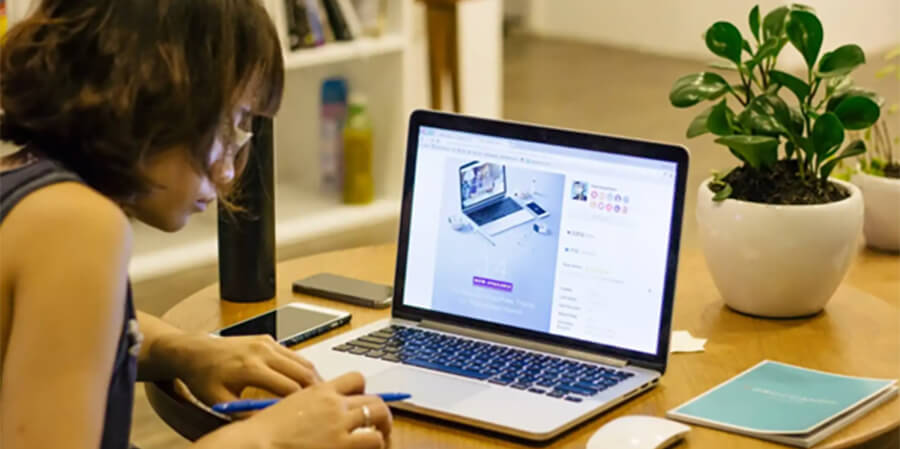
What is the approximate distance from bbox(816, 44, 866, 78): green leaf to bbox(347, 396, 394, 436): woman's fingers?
701 millimetres

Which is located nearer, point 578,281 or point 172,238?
point 578,281

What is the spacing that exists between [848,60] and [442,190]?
51cm

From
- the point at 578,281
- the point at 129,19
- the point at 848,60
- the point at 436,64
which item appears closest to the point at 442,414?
the point at 578,281

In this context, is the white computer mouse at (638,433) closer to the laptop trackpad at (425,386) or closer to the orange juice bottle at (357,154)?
the laptop trackpad at (425,386)

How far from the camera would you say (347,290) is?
157 centimetres

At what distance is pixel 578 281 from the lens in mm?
1342

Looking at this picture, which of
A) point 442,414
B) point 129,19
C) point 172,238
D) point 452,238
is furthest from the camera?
point 172,238

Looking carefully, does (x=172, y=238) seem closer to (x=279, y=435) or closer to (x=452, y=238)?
(x=452, y=238)

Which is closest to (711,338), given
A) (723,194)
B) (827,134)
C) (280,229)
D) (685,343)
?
(685,343)

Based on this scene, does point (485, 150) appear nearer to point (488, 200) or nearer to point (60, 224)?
point (488, 200)

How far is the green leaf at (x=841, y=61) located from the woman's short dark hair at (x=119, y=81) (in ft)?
2.44

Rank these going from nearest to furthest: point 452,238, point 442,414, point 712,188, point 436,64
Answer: point 442,414 < point 452,238 < point 712,188 < point 436,64

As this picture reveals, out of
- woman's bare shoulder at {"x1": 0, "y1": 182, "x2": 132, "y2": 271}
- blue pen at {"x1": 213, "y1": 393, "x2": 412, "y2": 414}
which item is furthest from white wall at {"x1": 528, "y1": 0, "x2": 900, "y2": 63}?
woman's bare shoulder at {"x1": 0, "y1": 182, "x2": 132, "y2": 271}

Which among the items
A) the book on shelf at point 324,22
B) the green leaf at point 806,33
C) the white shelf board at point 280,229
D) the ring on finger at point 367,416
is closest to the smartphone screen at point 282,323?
the ring on finger at point 367,416
